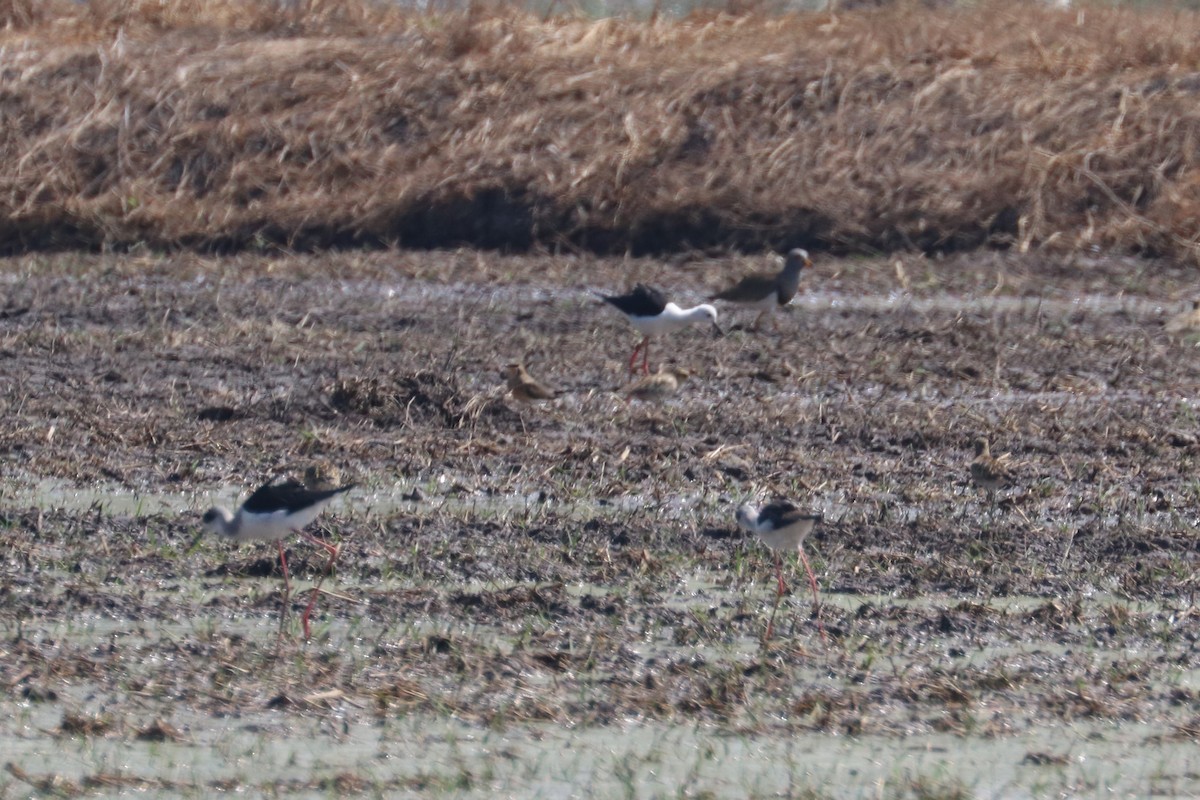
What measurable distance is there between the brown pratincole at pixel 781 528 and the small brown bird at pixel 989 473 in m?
1.68

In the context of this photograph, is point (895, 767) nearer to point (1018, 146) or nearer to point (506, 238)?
point (506, 238)

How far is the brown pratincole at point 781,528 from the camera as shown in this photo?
749 centimetres

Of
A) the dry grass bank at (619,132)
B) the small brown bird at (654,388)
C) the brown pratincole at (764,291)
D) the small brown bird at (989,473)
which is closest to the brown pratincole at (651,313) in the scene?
the brown pratincole at (764,291)

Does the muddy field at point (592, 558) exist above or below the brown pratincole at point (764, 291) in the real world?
above

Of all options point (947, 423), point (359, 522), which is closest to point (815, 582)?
point (359, 522)

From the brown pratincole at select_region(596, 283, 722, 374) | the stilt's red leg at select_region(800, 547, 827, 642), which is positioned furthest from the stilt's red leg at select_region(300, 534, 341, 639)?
the brown pratincole at select_region(596, 283, 722, 374)

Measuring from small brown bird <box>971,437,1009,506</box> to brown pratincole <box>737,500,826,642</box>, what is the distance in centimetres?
168

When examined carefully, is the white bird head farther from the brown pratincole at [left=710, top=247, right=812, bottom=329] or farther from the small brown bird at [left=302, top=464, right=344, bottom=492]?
the brown pratincole at [left=710, top=247, right=812, bottom=329]

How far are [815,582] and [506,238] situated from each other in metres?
10.8

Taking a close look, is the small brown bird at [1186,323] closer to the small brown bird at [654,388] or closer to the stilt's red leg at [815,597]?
the small brown bird at [654,388]

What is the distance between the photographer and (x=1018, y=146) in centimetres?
1897

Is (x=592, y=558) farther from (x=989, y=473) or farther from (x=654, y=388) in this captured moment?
(x=654, y=388)

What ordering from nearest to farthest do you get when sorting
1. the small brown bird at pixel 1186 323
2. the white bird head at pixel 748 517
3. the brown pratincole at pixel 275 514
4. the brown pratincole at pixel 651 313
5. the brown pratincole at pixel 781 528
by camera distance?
the brown pratincole at pixel 781 528 < the brown pratincole at pixel 275 514 < the white bird head at pixel 748 517 < the brown pratincole at pixel 651 313 < the small brown bird at pixel 1186 323

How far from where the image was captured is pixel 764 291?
14055 millimetres
